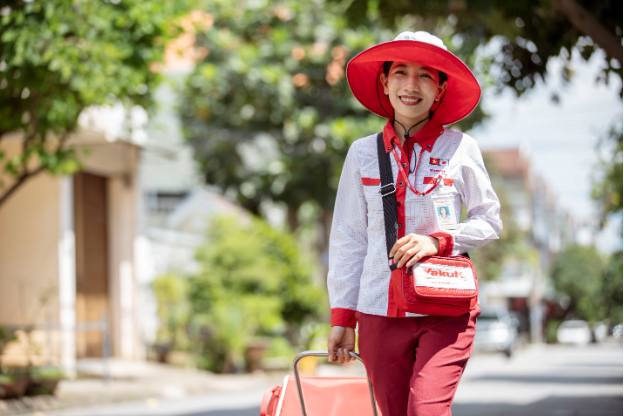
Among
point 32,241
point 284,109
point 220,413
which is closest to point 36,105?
point 220,413

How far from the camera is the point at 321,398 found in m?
3.31

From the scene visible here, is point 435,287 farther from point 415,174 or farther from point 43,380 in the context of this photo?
point 43,380

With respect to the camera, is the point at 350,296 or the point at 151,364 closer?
the point at 350,296

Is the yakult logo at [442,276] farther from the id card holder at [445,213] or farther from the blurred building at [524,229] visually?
the blurred building at [524,229]

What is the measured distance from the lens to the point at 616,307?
26.8 ft

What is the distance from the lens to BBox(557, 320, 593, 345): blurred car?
49.3 metres

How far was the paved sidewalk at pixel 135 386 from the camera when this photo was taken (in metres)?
10.5

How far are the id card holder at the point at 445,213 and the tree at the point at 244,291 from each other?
1304 centimetres

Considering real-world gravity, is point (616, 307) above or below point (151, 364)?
above

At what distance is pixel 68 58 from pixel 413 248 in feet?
24.9

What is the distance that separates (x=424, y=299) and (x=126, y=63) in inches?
320

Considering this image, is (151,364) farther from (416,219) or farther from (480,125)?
(416,219)

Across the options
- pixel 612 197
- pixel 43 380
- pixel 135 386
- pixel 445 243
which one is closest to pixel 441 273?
pixel 445 243

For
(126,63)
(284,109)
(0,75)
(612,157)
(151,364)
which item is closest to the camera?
(612,157)
